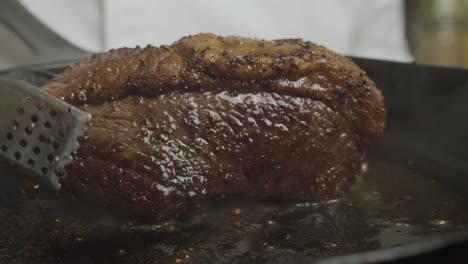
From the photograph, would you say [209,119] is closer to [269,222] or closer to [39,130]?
[269,222]

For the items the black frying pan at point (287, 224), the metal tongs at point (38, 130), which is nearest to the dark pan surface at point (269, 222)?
the black frying pan at point (287, 224)

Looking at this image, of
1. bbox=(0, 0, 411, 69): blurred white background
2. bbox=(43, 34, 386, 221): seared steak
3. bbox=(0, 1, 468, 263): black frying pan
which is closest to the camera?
bbox=(0, 1, 468, 263): black frying pan

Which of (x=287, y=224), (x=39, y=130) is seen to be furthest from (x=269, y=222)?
(x=39, y=130)

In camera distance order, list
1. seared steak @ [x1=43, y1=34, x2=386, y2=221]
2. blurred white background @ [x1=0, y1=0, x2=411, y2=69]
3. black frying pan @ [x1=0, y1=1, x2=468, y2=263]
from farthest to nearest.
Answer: blurred white background @ [x1=0, y1=0, x2=411, y2=69], seared steak @ [x1=43, y1=34, x2=386, y2=221], black frying pan @ [x1=0, y1=1, x2=468, y2=263]

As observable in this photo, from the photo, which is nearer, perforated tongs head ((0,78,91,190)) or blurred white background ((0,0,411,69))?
perforated tongs head ((0,78,91,190))

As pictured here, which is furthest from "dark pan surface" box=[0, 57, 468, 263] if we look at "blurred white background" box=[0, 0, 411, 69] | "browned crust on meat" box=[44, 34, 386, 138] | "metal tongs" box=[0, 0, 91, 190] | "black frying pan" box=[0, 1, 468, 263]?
"blurred white background" box=[0, 0, 411, 69]

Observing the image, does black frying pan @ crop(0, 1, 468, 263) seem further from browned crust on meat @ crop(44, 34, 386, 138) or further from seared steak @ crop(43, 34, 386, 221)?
browned crust on meat @ crop(44, 34, 386, 138)

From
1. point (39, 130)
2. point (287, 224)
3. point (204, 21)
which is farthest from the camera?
point (204, 21)
